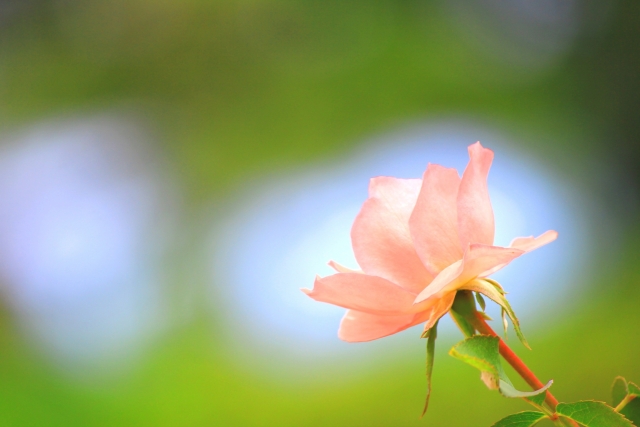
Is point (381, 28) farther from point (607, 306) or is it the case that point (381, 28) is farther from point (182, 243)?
point (607, 306)

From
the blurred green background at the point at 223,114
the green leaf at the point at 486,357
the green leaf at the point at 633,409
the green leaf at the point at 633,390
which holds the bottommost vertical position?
the green leaf at the point at 633,409

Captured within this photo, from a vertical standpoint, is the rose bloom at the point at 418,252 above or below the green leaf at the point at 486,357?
above

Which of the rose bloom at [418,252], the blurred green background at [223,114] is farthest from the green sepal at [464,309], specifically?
the blurred green background at [223,114]

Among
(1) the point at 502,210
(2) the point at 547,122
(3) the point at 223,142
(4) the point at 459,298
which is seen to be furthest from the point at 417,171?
(4) the point at 459,298

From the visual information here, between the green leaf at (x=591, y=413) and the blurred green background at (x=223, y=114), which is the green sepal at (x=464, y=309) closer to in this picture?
the green leaf at (x=591, y=413)

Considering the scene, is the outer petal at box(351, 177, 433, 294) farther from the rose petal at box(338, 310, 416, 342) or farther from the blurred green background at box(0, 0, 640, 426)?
the blurred green background at box(0, 0, 640, 426)

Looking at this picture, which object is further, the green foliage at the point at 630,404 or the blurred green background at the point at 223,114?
the blurred green background at the point at 223,114
